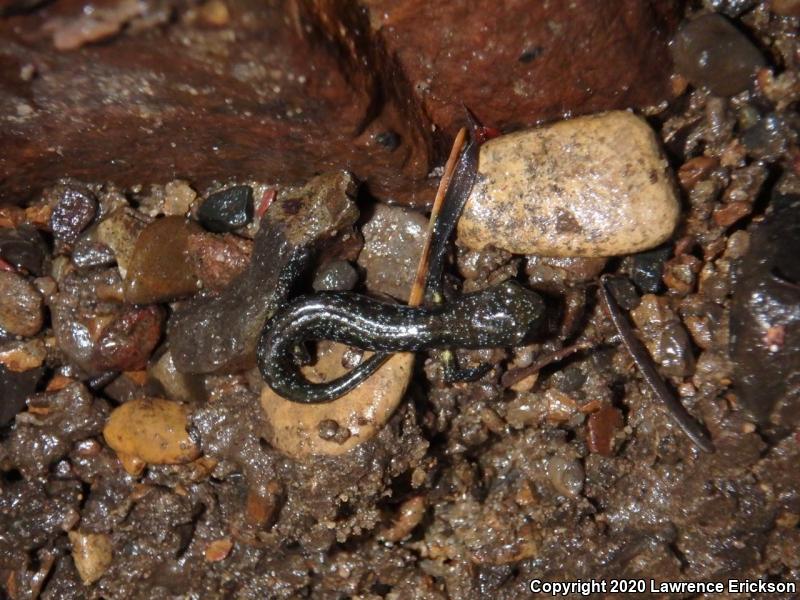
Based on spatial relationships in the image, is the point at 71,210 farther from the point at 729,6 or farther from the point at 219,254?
the point at 729,6

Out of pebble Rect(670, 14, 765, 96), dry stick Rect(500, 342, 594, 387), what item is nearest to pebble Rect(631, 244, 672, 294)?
dry stick Rect(500, 342, 594, 387)

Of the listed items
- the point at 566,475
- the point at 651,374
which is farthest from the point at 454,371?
the point at 651,374

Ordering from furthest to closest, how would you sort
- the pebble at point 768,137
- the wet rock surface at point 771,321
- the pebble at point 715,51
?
the pebble at point 768,137, the pebble at point 715,51, the wet rock surface at point 771,321

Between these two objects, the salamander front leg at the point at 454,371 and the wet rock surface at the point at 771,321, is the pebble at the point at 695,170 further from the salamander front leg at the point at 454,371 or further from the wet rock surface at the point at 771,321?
the salamander front leg at the point at 454,371

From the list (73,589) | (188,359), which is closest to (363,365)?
(188,359)

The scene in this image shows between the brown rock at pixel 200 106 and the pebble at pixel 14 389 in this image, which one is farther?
the pebble at pixel 14 389

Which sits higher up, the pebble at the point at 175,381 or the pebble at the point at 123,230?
the pebble at the point at 123,230

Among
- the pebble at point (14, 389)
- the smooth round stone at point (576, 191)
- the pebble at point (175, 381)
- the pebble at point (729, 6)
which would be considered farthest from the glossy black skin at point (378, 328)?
the pebble at point (729, 6)

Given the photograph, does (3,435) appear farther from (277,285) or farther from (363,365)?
(363,365)
